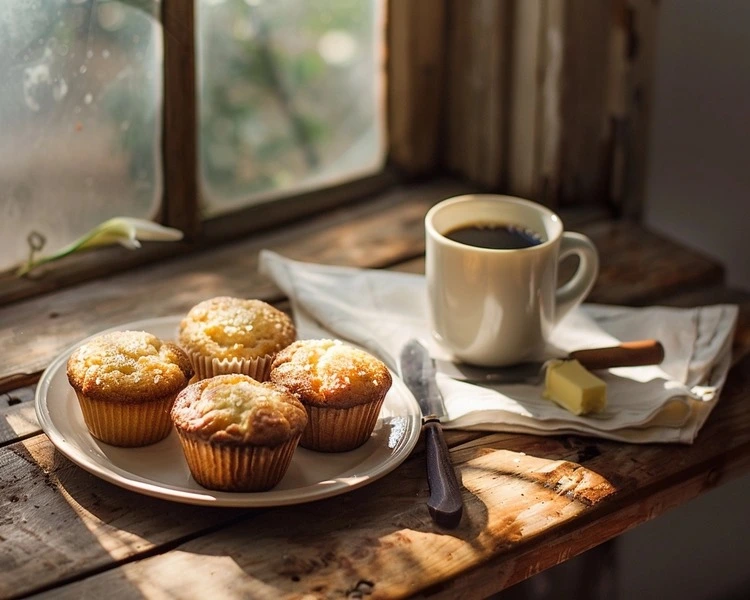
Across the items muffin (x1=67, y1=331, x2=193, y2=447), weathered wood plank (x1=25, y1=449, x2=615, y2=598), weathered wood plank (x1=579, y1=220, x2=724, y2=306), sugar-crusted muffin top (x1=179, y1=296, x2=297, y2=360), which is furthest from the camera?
weathered wood plank (x1=579, y1=220, x2=724, y2=306)

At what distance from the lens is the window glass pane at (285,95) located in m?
1.65

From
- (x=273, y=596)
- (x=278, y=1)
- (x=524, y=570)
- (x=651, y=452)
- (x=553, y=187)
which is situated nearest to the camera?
(x=273, y=596)

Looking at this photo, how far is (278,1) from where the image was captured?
1664 mm

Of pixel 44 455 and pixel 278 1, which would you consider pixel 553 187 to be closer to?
pixel 278 1

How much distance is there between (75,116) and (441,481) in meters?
0.78

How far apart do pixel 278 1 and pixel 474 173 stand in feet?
1.60

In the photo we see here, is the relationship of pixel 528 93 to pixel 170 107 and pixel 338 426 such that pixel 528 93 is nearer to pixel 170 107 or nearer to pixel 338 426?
Answer: pixel 170 107

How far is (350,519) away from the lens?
3.55ft

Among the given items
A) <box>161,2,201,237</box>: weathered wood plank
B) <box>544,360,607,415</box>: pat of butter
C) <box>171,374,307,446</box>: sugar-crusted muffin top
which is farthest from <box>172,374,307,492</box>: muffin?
<box>161,2,201,237</box>: weathered wood plank

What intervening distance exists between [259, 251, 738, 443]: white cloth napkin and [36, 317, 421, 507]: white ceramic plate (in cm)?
8

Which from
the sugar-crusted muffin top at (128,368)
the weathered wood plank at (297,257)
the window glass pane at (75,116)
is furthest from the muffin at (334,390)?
the window glass pane at (75,116)

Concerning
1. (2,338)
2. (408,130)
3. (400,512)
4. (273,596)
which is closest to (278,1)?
(408,130)

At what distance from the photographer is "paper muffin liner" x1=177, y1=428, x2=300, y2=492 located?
104cm

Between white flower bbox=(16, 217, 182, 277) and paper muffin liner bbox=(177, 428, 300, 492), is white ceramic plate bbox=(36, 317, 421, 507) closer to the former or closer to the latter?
paper muffin liner bbox=(177, 428, 300, 492)
